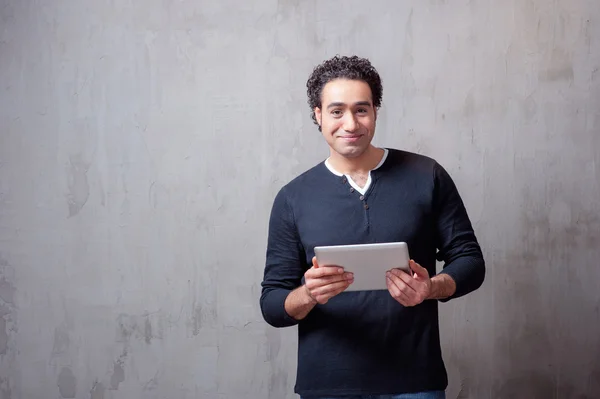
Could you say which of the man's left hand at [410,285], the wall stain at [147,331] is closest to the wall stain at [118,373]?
the wall stain at [147,331]

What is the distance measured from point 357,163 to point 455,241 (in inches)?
A: 13.4

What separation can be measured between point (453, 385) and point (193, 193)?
137cm

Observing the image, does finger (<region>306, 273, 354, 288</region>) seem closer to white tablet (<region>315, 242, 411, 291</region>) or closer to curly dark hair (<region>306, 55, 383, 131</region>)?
white tablet (<region>315, 242, 411, 291</region>)

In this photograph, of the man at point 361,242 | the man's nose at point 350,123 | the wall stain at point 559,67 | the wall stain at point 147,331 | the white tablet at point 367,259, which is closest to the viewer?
the white tablet at point 367,259

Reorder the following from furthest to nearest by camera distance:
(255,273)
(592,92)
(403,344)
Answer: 1. (255,273)
2. (592,92)
3. (403,344)

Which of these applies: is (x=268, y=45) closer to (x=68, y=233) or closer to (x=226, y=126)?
(x=226, y=126)

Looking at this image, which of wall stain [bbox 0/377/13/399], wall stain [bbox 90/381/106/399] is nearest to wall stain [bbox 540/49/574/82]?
wall stain [bbox 90/381/106/399]

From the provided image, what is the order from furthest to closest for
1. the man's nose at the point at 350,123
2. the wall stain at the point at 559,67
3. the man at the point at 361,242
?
the wall stain at the point at 559,67
the man's nose at the point at 350,123
the man at the point at 361,242

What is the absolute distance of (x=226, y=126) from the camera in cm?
314

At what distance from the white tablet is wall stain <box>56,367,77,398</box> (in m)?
1.94

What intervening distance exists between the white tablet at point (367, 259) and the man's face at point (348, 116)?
39 centimetres

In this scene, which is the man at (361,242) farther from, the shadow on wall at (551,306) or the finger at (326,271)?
the shadow on wall at (551,306)

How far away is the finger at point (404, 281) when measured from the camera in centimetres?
171

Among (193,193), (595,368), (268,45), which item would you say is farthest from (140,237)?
(595,368)
